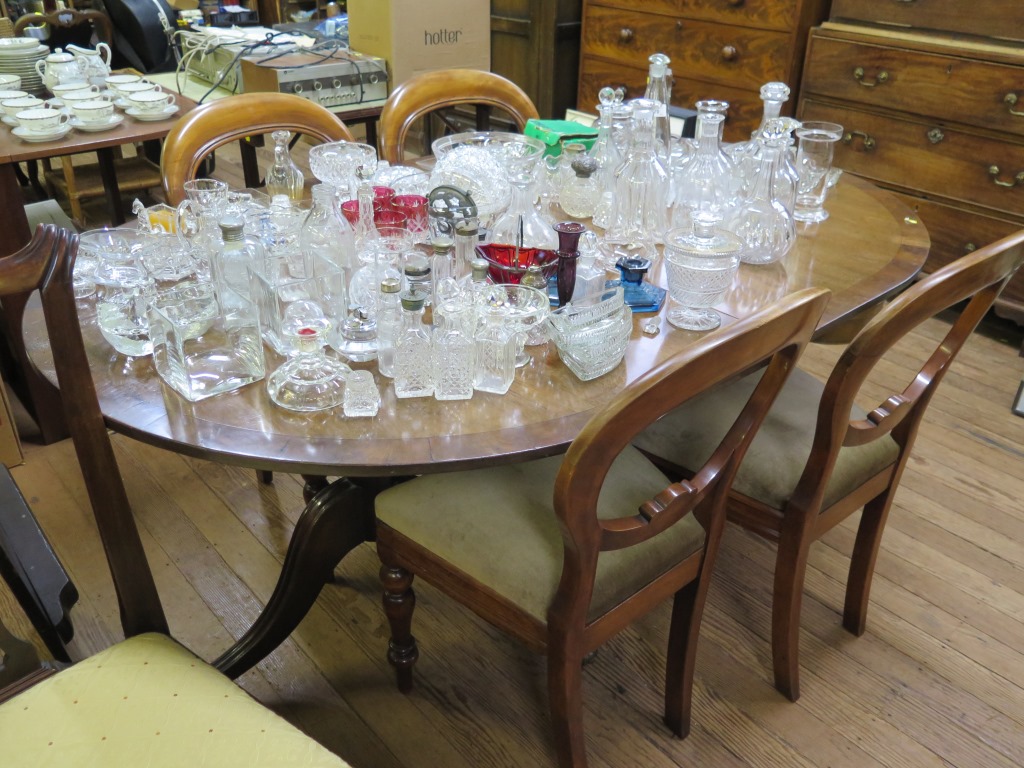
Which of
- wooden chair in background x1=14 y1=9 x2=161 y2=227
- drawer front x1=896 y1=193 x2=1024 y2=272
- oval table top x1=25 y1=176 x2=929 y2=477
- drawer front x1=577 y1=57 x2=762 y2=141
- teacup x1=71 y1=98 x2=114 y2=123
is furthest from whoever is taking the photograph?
wooden chair in background x1=14 y1=9 x2=161 y2=227

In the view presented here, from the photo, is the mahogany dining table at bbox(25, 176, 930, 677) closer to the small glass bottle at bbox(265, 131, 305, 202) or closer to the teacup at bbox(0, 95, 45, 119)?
the small glass bottle at bbox(265, 131, 305, 202)

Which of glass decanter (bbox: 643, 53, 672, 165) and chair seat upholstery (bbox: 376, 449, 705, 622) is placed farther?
glass decanter (bbox: 643, 53, 672, 165)

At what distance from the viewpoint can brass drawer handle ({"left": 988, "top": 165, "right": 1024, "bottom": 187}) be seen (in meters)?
2.49

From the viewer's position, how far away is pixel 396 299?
1126 mm

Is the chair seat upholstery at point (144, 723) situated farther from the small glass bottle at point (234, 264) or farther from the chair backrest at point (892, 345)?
the chair backrest at point (892, 345)

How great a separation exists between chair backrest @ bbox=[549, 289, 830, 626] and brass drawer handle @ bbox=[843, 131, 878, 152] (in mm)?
2063

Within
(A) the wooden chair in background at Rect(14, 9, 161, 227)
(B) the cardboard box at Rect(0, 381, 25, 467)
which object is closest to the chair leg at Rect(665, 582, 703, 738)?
(B) the cardboard box at Rect(0, 381, 25, 467)

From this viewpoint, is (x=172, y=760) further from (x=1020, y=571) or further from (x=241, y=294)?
(x=1020, y=571)

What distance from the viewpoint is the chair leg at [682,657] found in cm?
130

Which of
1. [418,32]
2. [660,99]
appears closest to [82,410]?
[660,99]

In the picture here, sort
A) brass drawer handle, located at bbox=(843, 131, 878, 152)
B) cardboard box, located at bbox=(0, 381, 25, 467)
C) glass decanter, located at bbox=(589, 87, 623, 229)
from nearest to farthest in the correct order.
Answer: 1. glass decanter, located at bbox=(589, 87, 623, 229)
2. cardboard box, located at bbox=(0, 381, 25, 467)
3. brass drawer handle, located at bbox=(843, 131, 878, 152)

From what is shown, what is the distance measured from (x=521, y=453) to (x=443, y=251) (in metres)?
0.36

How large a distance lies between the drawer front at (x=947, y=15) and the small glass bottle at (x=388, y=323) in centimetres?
223

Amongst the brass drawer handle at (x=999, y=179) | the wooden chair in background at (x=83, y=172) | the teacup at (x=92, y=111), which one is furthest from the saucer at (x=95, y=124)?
the brass drawer handle at (x=999, y=179)
